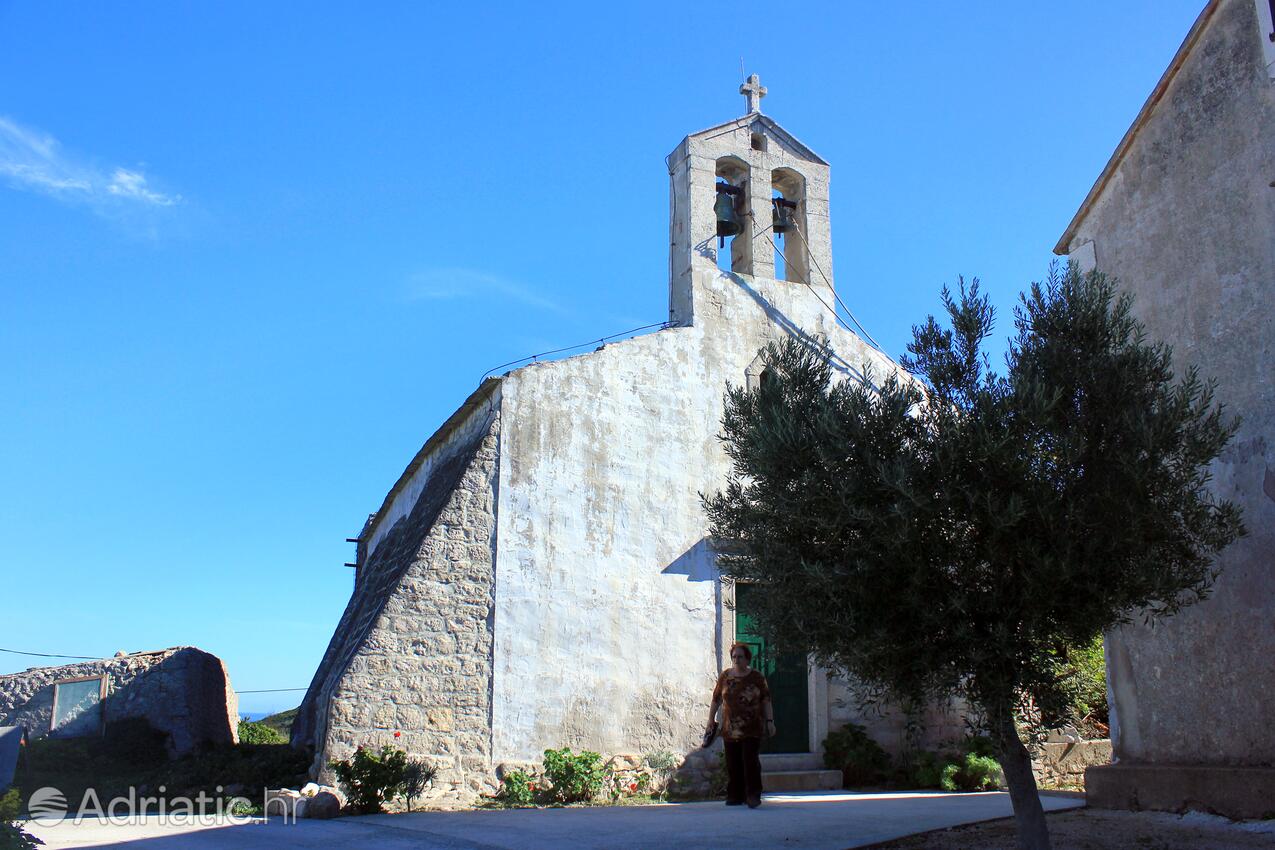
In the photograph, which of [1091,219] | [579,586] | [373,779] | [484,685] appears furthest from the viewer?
[579,586]

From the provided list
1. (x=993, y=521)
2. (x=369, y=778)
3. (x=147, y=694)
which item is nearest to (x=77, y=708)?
(x=147, y=694)

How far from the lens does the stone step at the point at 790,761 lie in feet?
40.5

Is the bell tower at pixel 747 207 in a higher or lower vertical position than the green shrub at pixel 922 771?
Result: higher

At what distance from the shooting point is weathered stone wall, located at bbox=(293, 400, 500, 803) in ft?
35.3

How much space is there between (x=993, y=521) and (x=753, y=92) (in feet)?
34.3

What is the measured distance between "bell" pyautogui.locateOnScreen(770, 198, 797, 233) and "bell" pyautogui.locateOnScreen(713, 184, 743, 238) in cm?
73

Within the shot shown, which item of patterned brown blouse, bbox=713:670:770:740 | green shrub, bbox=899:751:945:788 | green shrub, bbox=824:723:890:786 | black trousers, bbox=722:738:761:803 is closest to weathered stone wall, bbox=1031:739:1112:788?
green shrub, bbox=899:751:945:788

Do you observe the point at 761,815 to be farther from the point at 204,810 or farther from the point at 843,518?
the point at 204,810

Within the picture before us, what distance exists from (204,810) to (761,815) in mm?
5327

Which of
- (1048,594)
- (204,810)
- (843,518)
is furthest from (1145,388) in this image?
(204,810)

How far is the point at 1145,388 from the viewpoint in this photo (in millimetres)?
6906

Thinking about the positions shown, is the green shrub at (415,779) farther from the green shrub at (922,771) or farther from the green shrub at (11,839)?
the green shrub at (922,771)

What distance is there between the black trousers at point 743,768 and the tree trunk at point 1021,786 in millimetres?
3429

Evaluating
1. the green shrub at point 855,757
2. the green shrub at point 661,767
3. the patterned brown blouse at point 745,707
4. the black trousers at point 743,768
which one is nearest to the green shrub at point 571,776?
the green shrub at point 661,767
